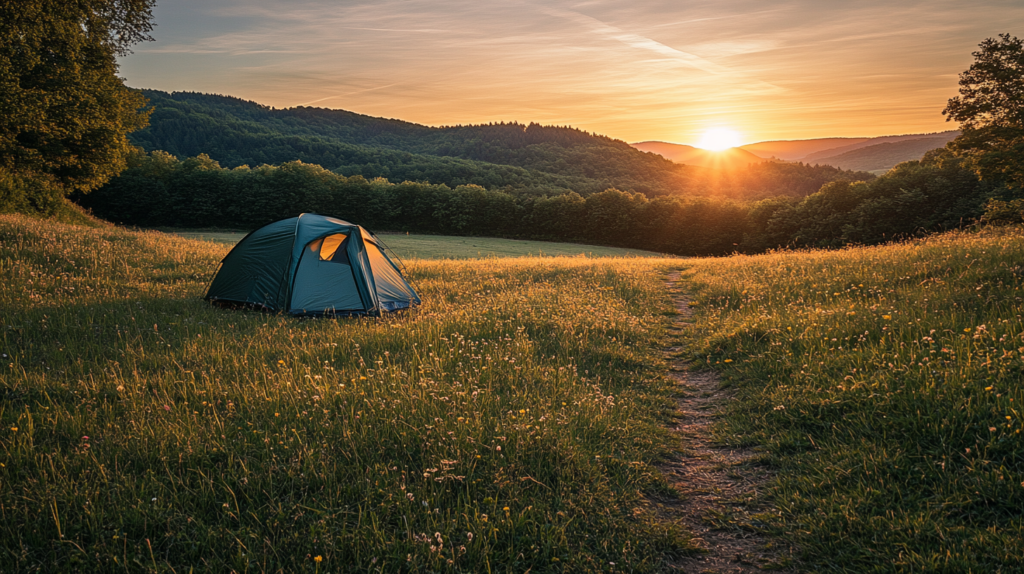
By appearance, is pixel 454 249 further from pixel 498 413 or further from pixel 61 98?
pixel 498 413

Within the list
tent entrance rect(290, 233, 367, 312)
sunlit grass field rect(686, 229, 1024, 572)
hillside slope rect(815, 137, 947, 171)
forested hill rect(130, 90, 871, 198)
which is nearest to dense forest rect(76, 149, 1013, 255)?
forested hill rect(130, 90, 871, 198)

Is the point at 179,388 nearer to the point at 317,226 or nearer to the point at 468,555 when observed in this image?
the point at 468,555

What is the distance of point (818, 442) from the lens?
4828 mm

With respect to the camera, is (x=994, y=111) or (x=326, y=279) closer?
(x=326, y=279)

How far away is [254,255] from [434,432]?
9157 millimetres

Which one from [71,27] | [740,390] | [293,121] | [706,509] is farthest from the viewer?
[293,121]

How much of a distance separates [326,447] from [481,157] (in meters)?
148

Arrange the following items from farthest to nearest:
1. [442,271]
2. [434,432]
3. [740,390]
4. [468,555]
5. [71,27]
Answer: [71,27] → [442,271] → [740,390] → [434,432] → [468,555]

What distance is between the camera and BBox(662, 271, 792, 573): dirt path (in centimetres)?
351

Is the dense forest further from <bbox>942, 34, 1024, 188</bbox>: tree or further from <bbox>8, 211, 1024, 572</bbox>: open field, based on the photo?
<bbox>8, 211, 1024, 572</bbox>: open field

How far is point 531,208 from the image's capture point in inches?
2768

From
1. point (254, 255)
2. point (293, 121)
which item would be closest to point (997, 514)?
point (254, 255)

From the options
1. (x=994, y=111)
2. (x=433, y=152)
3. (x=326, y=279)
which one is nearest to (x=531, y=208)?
(x=994, y=111)

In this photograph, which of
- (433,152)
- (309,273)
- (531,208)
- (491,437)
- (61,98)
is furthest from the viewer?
(433,152)
